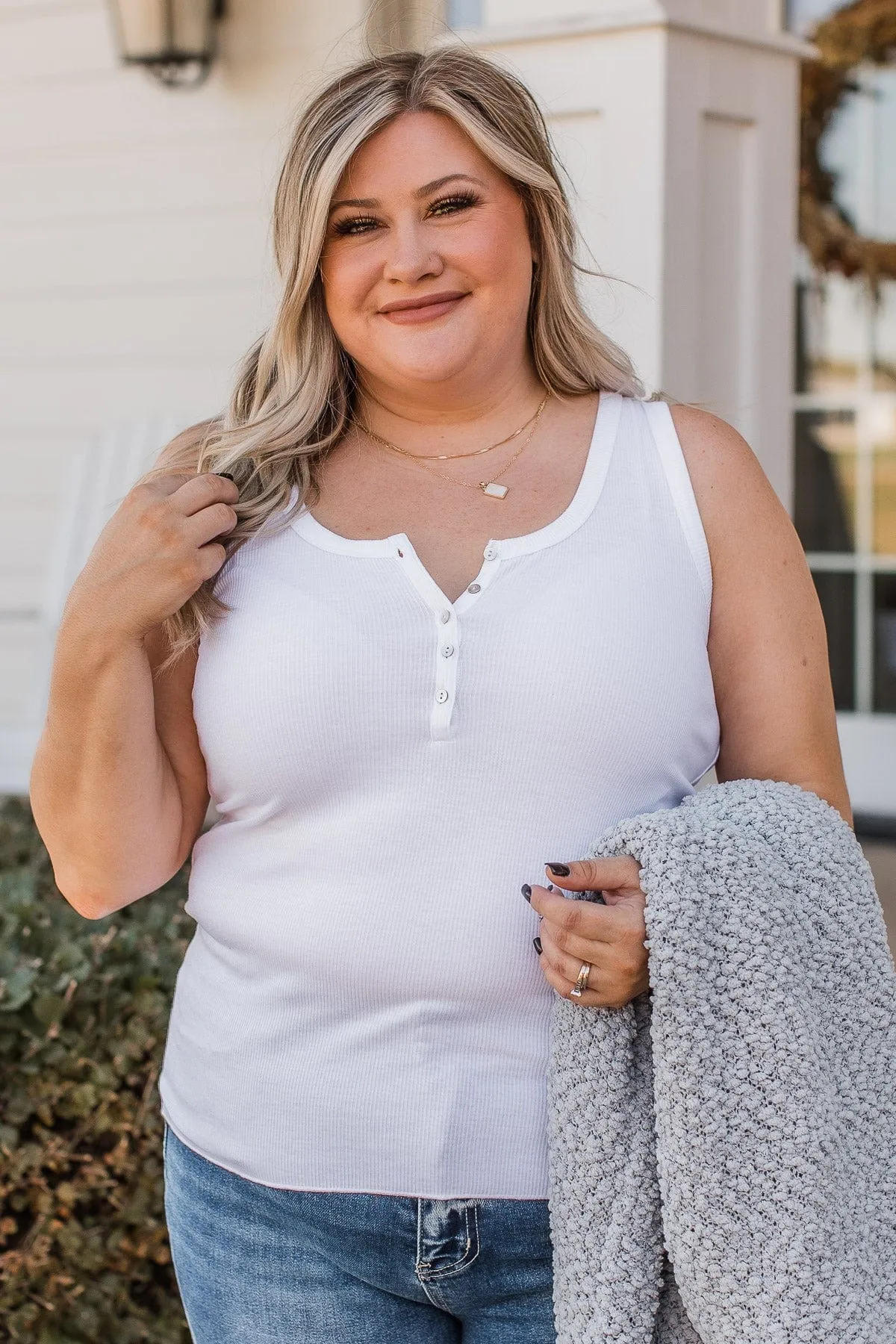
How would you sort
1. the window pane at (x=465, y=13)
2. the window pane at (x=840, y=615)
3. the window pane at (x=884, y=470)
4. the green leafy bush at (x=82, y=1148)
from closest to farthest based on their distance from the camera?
the green leafy bush at (x=82, y=1148) → the window pane at (x=465, y=13) → the window pane at (x=884, y=470) → the window pane at (x=840, y=615)

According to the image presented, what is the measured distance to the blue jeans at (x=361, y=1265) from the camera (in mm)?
1241

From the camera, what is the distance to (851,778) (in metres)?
4.56

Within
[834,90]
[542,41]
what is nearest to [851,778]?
[834,90]

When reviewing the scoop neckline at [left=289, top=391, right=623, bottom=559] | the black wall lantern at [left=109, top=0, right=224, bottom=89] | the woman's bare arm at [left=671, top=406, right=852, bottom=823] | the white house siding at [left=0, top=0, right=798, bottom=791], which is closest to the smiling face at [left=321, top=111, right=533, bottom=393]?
the scoop neckline at [left=289, top=391, right=623, bottom=559]

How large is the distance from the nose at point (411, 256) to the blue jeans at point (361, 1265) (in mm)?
810

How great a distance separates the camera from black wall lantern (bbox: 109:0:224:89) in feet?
11.9

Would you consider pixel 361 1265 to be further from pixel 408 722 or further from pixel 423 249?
pixel 423 249

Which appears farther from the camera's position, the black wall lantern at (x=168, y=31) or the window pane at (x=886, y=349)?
the window pane at (x=886, y=349)

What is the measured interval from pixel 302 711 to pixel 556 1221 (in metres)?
0.48

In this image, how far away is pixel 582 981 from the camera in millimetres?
1177

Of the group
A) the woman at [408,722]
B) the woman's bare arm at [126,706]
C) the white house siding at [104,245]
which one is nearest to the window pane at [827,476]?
the white house siding at [104,245]

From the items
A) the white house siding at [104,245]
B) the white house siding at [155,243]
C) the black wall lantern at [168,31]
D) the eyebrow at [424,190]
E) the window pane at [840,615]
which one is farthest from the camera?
the window pane at [840,615]

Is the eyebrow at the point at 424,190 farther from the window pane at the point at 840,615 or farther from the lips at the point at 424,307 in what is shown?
the window pane at the point at 840,615

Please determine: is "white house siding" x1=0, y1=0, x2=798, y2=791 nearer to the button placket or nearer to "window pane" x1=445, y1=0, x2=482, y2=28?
"window pane" x1=445, y1=0, x2=482, y2=28
